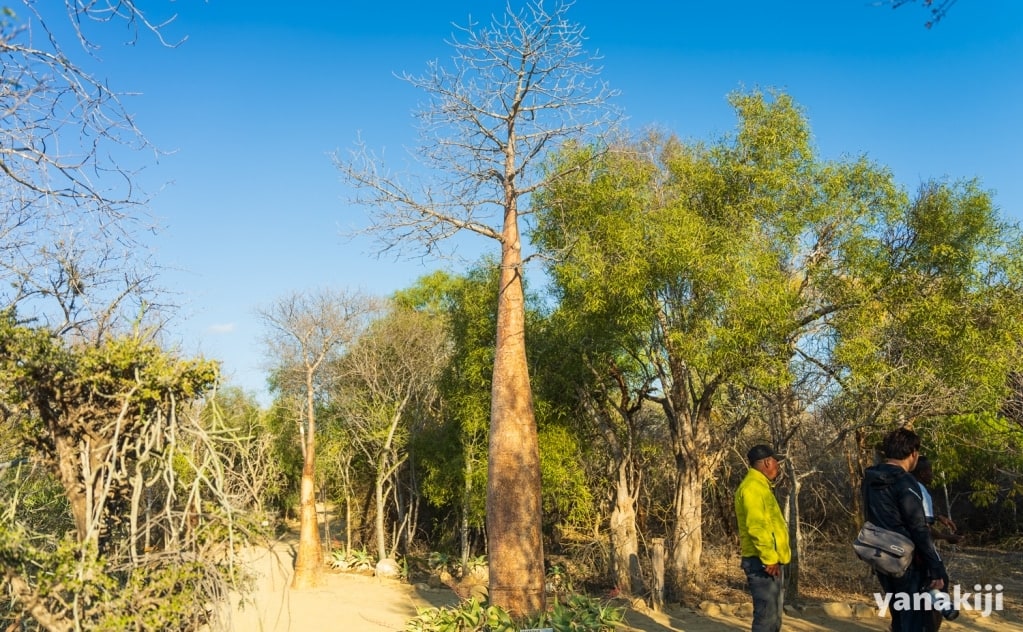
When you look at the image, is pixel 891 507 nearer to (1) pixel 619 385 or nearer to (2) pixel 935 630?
(2) pixel 935 630

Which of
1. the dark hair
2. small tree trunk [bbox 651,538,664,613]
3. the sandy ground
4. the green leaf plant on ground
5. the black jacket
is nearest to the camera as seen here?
the black jacket

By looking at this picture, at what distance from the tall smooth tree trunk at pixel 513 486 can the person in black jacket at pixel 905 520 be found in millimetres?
3491

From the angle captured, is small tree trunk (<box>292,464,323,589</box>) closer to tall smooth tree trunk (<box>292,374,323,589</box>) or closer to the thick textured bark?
tall smooth tree trunk (<box>292,374,323,589</box>)

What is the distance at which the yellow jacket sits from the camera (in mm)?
4602

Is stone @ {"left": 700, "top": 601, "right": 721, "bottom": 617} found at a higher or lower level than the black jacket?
lower

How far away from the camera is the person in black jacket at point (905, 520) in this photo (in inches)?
161

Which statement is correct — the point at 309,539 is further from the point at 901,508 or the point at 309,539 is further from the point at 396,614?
the point at 901,508

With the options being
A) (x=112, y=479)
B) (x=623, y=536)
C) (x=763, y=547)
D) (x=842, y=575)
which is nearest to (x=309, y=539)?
(x=623, y=536)

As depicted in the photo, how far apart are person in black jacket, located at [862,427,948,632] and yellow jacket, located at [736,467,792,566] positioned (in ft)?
1.72

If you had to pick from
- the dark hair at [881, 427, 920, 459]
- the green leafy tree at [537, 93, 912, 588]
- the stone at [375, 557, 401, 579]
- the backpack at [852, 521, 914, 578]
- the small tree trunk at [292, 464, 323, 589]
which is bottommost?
the stone at [375, 557, 401, 579]

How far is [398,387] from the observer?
17797 mm

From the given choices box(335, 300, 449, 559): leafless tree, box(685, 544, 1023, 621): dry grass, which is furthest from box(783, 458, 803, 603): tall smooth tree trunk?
box(335, 300, 449, 559): leafless tree

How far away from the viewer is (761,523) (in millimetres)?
4621

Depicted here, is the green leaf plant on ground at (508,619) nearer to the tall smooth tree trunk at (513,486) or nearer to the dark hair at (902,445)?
the tall smooth tree trunk at (513,486)
